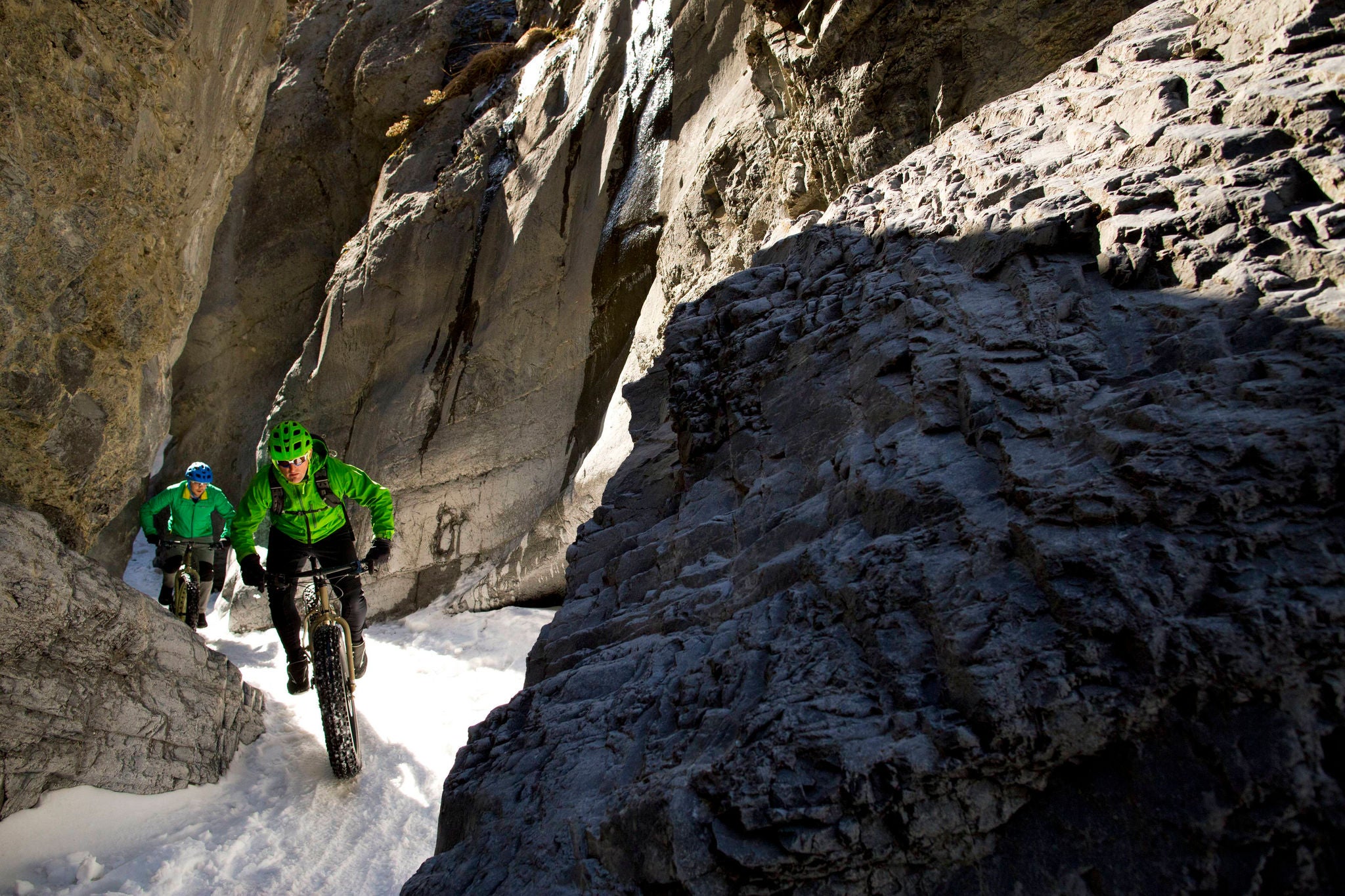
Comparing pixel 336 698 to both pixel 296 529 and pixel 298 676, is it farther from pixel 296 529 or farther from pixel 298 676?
pixel 296 529

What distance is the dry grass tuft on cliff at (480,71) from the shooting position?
1341 cm

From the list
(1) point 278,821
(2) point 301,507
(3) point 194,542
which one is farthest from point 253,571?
(3) point 194,542

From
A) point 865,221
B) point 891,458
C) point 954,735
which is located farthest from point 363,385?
point 954,735

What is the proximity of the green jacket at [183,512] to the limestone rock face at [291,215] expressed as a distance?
8.66m

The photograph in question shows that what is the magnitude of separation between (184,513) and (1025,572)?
6677 millimetres

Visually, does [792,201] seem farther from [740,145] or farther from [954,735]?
[954,735]

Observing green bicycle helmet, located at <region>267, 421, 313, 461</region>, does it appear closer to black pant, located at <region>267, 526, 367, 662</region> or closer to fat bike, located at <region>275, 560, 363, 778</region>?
black pant, located at <region>267, 526, 367, 662</region>

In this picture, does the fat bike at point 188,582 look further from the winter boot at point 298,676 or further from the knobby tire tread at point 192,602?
the winter boot at point 298,676

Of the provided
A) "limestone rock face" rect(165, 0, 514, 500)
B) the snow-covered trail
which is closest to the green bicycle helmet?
the snow-covered trail

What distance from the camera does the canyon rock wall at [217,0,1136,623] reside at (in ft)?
20.6

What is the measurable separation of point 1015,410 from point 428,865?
2585 mm

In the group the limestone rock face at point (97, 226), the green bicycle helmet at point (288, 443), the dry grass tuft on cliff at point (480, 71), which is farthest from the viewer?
the dry grass tuft on cliff at point (480, 71)

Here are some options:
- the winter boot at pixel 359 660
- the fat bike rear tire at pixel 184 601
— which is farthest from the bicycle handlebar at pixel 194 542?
the winter boot at pixel 359 660

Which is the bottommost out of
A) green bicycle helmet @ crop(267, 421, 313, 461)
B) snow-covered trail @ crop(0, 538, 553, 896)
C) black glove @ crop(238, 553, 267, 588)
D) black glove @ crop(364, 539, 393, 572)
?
snow-covered trail @ crop(0, 538, 553, 896)
